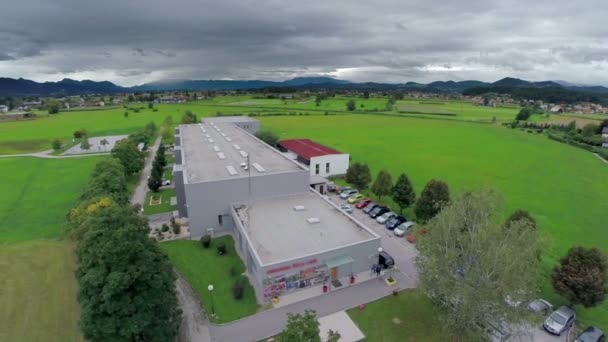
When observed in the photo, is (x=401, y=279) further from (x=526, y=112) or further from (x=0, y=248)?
(x=526, y=112)

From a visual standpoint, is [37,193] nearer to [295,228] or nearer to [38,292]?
[38,292]

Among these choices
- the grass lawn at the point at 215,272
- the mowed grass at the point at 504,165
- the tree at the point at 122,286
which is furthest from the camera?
the mowed grass at the point at 504,165

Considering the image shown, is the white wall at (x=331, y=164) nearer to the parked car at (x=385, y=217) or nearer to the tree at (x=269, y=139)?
the parked car at (x=385, y=217)

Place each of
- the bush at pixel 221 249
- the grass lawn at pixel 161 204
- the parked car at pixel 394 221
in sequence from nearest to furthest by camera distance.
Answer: the bush at pixel 221 249, the parked car at pixel 394 221, the grass lawn at pixel 161 204

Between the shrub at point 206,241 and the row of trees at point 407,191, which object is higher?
the row of trees at point 407,191

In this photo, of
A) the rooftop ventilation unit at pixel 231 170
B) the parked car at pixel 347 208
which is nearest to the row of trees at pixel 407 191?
the parked car at pixel 347 208

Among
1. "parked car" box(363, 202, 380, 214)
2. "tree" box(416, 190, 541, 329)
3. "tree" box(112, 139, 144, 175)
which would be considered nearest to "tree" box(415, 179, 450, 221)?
"parked car" box(363, 202, 380, 214)

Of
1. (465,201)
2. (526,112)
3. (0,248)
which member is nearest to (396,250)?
(465,201)
